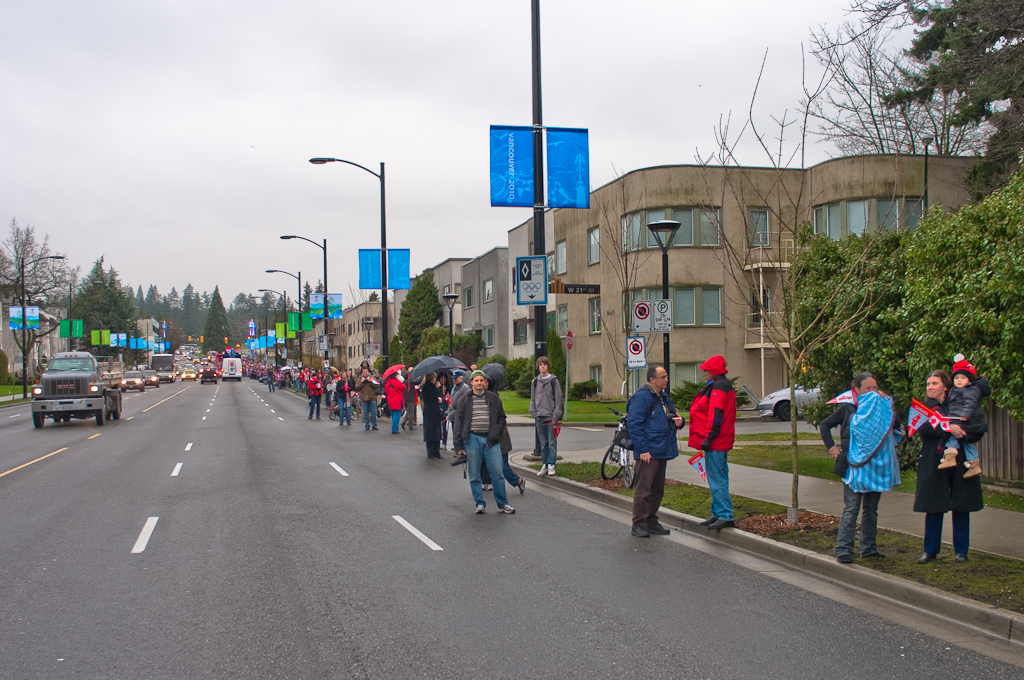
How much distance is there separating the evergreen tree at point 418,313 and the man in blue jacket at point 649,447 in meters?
53.1

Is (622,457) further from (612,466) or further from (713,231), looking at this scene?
(713,231)

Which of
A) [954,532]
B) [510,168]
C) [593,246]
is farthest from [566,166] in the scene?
[593,246]

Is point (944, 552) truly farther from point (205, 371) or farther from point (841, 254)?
point (205, 371)

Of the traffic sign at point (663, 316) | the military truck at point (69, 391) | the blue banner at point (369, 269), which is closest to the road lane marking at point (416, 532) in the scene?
the traffic sign at point (663, 316)

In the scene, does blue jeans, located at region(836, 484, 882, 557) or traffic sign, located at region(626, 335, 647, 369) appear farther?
traffic sign, located at region(626, 335, 647, 369)

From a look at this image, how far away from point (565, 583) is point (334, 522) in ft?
13.0

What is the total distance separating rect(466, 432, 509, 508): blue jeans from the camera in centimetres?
1090

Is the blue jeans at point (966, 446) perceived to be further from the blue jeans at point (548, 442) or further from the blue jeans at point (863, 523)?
the blue jeans at point (548, 442)

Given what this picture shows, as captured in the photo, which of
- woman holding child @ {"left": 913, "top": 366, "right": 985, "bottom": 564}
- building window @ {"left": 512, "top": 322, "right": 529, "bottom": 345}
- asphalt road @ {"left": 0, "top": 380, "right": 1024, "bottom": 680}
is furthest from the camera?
building window @ {"left": 512, "top": 322, "right": 529, "bottom": 345}

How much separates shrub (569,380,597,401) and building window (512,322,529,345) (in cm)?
970

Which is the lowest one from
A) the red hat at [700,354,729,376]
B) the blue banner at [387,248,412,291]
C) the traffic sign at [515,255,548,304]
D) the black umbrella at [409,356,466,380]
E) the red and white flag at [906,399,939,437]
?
the red and white flag at [906,399,939,437]

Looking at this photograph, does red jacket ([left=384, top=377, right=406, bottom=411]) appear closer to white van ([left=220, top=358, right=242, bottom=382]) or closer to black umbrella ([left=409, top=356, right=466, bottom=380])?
black umbrella ([left=409, top=356, right=466, bottom=380])

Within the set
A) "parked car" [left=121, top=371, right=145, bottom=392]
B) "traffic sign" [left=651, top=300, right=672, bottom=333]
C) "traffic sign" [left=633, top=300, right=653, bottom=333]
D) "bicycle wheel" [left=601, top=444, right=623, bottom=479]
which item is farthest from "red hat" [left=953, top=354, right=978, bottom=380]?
"parked car" [left=121, top=371, right=145, bottom=392]

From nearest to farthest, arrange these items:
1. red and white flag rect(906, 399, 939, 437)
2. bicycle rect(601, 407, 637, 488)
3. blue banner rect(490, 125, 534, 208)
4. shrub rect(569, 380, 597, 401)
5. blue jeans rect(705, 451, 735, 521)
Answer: red and white flag rect(906, 399, 939, 437) < blue jeans rect(705, 451, 735, 521) < bicycle rect(601, 407, 637, 488) < blue banner rect(490, 125, 534, 208) < shrub rect(569, 380, 597, 401)
